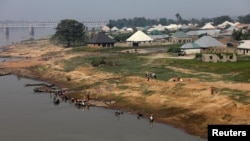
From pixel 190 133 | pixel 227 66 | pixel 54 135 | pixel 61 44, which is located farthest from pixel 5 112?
pixel 61 44

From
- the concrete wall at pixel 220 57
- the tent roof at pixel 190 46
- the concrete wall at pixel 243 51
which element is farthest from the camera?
the tent roof at pixel 190 46

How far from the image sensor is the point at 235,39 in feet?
358

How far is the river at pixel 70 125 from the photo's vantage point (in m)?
37.1

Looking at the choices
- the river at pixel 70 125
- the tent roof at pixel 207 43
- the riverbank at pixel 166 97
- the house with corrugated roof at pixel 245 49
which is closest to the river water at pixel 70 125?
the river at pixel 70 125

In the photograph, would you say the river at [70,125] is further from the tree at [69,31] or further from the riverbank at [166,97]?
the tree at [69,31]

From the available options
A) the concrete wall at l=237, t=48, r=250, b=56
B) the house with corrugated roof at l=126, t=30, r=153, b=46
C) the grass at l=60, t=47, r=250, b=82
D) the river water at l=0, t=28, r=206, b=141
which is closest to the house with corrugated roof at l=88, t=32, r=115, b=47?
the house with corrugated roof at l=126, t=30, r=153, b=46

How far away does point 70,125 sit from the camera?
41.5 meters

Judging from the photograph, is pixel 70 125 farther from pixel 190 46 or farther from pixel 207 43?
pixel 207 43

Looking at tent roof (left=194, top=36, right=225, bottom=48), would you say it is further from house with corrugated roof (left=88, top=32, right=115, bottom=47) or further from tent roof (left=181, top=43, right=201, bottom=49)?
house with corrugated roof (left=88, top=32, right=115, bottom=47)


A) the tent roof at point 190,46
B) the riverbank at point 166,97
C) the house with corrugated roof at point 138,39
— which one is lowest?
the riverbank at point 166,97

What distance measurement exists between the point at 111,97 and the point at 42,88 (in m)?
14.8

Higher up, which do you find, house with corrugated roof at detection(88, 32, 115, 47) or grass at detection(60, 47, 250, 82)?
house with corrugated roof at detection(88, 32, 115, 47)

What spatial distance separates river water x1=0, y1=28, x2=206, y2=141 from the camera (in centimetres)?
3712

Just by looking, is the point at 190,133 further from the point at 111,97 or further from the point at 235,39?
the point at 235,39
